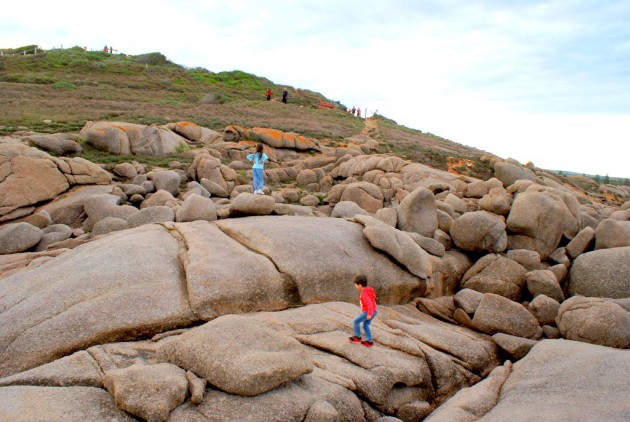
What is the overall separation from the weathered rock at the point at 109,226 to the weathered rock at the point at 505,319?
10.4 m

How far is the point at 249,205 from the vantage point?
44.0ft

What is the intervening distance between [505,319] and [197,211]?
28.0ft

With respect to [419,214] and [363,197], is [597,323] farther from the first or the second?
[363,197]

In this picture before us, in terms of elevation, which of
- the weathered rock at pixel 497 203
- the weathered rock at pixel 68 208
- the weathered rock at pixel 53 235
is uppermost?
the weathered rock at pixel 497 203

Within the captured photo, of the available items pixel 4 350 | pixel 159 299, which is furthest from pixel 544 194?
pixel 4 350

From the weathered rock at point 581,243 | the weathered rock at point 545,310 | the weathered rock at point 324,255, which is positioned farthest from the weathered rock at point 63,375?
the weathered rock at point 581,243

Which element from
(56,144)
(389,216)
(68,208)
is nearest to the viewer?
(389,216)

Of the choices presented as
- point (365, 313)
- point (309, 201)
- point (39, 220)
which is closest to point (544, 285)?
point (365, 313)

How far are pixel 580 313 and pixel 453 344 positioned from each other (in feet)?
10.3

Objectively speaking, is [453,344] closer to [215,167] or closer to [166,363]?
[166,363]

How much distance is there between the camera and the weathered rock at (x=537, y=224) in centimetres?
1582

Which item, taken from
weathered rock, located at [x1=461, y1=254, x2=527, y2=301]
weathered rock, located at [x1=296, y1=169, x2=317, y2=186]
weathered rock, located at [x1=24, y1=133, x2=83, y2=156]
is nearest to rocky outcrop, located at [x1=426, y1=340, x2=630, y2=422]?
weathered rock, located at [x1=461, y1=254, x2=527, y2=301]

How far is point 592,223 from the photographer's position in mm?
18953

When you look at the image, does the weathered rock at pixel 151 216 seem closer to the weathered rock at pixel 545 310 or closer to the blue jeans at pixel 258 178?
the blue jeans at pixel 258 178
